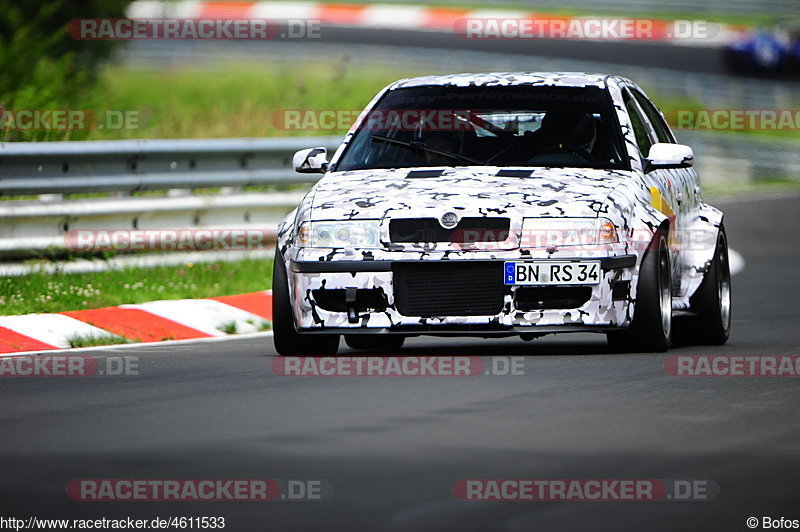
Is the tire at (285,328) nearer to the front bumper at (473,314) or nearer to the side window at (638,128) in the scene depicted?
the front bumper at (473,314)

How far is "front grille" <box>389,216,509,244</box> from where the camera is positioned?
908cm

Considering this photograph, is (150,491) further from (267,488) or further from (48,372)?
(48,372)

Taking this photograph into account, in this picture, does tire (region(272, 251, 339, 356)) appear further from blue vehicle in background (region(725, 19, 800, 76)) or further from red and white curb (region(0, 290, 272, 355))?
blue vehicle in background (region(725, 19, 800, 76))

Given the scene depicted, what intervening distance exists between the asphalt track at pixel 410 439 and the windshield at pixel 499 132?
116 centimetres

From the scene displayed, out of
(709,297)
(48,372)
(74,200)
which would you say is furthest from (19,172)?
(709,297)

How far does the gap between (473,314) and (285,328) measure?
1.06m

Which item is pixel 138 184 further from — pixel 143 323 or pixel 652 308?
pixel 652 308

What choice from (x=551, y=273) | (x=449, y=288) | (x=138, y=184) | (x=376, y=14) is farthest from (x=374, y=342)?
(x=376, y=14)

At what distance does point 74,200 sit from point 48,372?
14.4 feet

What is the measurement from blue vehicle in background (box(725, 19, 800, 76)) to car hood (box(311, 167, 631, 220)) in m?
28.0

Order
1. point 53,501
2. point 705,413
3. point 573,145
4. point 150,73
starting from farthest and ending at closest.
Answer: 1. point 150,73
2. point 573,145
3. point 705,413
4. point 53,501

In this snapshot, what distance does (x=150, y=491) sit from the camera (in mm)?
5836

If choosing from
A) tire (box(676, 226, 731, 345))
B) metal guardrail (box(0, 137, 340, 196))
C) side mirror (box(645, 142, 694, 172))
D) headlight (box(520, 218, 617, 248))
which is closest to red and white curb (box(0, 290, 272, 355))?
metal guardrail (box(0, 137, 340, 196))

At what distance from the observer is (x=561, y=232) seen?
909 centimetres
